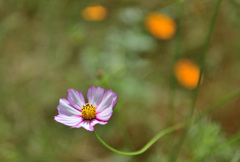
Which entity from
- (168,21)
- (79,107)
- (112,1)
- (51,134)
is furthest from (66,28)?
(79,107)

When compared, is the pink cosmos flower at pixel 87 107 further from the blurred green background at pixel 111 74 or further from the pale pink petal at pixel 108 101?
the blurred green background at pixel 111 74

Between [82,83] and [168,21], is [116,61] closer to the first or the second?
[82,83]

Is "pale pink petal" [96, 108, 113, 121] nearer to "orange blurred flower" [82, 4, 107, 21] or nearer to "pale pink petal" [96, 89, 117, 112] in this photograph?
"pale pink petal" [96, 89, 117, 112]

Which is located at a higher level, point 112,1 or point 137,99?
point 112,1

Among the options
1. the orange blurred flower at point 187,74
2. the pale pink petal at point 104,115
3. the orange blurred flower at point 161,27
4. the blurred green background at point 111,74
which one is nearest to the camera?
the pale pink petal at point 104,115

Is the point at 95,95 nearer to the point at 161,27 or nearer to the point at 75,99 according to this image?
the point at 75,99

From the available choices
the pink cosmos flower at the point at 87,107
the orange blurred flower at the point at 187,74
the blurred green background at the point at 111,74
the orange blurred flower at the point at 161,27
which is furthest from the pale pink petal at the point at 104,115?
the orange blurred flower at the point at 161,27
